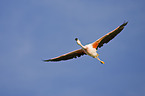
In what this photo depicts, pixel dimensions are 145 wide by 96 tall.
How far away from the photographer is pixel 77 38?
44.1 m

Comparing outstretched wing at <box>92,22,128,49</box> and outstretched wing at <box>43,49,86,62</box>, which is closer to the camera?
outstretched wing at <box>92,22,128,49</box>

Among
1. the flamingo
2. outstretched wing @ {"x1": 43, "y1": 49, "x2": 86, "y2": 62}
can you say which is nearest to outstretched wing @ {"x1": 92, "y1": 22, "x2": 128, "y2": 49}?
the flamingo

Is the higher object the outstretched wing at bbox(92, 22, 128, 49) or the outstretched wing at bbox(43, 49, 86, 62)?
the outstretched wing at bbox(43, 49, 86, 62)

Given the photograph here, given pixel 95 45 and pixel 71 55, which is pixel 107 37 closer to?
pixel 95 45

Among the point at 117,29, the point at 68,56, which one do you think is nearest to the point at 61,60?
the point at 68,56

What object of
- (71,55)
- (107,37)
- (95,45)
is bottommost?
(95,45)

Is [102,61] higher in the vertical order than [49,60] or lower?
lower

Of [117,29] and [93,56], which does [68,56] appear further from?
[117,29]

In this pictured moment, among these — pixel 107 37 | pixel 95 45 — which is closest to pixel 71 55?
pixel 95 45

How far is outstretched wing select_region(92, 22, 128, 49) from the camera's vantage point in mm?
44250

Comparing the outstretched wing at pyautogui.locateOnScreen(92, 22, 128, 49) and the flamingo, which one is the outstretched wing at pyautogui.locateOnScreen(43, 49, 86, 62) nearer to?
the flamingo

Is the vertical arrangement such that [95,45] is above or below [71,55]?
below

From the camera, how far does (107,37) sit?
4503 cm

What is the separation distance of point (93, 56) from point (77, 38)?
112 inches
